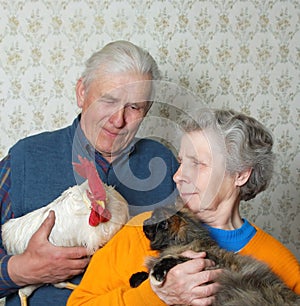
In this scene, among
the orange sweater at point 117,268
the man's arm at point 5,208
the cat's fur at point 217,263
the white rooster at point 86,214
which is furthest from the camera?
the man's arm at point 5,208

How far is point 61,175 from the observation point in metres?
1.84

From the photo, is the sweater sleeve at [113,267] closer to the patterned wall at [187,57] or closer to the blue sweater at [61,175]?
the blue sweater at [61,175]

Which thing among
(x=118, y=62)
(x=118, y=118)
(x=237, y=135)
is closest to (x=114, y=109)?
(x=118, y=118)

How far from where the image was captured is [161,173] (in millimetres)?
1995

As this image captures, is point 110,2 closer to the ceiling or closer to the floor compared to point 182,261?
closer to the ceiling

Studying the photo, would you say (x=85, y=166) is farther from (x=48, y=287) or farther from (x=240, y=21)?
(x=240, y=21)

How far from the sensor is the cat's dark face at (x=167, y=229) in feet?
4.85

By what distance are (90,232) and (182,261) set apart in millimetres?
339

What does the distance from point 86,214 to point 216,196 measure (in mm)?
385

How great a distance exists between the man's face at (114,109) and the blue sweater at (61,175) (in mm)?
52

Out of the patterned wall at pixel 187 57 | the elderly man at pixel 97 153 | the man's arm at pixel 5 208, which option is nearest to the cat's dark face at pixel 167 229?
the elderly man at pixel 97 153

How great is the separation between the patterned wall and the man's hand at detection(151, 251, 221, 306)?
131cm

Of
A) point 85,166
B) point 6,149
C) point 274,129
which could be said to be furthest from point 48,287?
point 274,129

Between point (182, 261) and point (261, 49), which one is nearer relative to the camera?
point (182, 261)
